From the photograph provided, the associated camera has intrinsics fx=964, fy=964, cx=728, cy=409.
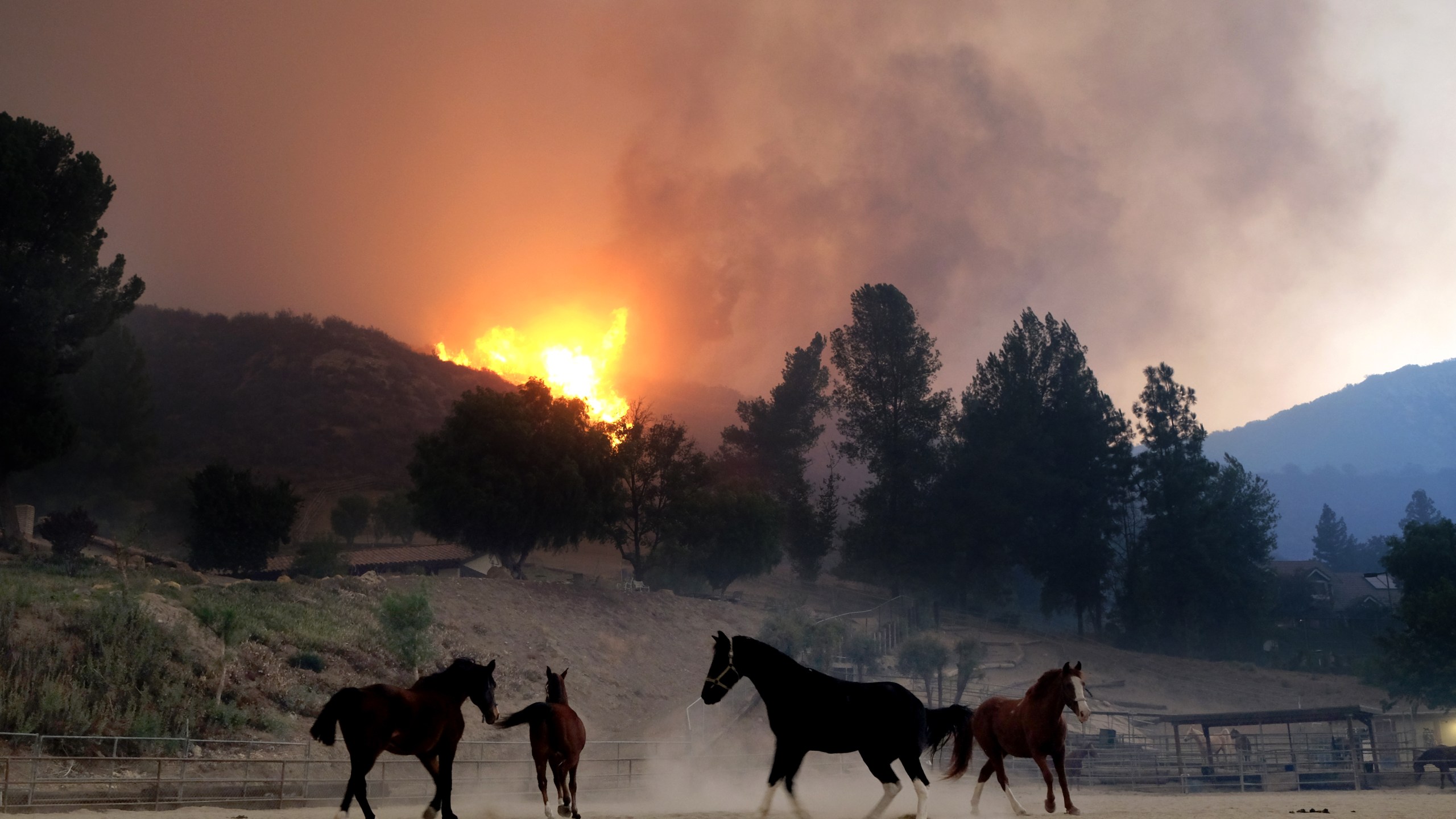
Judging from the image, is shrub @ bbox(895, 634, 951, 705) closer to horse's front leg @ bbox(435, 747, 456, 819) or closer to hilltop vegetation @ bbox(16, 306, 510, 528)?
horse's front leg @ bbox(435, 747, 456, 819)

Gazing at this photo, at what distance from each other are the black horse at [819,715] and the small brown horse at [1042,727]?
258cm

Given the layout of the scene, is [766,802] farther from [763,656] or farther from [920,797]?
[920,797]

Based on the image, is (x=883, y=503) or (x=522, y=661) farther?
(x=883, y=503)

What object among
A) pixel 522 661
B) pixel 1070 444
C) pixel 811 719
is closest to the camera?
pixel 811 719

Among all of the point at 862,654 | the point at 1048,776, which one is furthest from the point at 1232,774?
the point at 862,654

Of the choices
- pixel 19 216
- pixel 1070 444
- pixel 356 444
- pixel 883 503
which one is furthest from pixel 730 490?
pixel 356 444

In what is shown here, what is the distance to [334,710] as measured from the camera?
10.8 metres

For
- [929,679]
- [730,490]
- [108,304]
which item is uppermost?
[108,304]

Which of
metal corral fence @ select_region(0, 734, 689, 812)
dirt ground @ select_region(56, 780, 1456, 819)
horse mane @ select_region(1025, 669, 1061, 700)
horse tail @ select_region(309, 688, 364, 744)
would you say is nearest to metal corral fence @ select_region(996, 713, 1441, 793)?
dirt ground @ select_region(56, 780, 1456, 819)

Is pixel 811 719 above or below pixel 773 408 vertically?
below

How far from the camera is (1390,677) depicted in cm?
Result: 5303

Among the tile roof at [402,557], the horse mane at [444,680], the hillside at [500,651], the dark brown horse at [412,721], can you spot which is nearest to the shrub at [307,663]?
the hillside at [500,651]

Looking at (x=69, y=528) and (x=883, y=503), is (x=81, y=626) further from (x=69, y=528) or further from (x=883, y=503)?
(x=883, y=503)

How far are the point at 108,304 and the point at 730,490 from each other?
1665 inches
